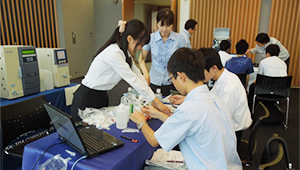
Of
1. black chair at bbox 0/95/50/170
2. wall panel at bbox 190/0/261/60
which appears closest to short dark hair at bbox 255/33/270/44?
wall panel at bbox 190/0/261/60

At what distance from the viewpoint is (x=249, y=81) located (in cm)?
407

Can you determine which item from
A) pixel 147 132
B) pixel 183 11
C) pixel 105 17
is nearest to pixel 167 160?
pixel 147 132

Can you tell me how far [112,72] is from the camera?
1.75m

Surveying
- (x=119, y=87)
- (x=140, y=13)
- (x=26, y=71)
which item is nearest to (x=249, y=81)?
(x=119, y=87)

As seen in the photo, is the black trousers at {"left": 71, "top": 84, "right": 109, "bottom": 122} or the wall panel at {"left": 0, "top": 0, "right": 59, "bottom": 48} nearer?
the black trousers at {"left": 71, "top": 84, "right": 109, "bottom": 122}

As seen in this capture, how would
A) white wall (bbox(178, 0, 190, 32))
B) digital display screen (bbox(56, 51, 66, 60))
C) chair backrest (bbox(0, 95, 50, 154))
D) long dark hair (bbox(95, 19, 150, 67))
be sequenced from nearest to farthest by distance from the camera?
long dark hair (bbox(95, 19, 150, 67)), chair backrest (bbox(0, 95, 50, 154)), digital display screen (bbox(56, 51, 66, 60)), white wall (bbox(178, 0, 190, 32))

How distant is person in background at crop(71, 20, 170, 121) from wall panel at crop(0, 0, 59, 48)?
327 centimetres

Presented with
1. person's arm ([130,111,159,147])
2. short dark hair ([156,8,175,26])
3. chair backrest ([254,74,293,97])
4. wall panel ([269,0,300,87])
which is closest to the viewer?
person's arm ([130,111,159,147])

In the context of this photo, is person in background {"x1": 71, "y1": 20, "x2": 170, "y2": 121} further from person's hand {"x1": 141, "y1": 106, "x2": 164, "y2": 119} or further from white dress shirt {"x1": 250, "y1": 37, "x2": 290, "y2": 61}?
white dress shirt {"x1": 250, "y1": 37, "x2": 290, "y2": 61}

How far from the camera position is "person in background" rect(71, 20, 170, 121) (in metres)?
1.64

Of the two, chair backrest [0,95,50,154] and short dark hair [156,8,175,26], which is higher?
short dark hair [156,8,175,26]

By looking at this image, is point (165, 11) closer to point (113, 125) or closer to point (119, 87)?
point (113, 125)

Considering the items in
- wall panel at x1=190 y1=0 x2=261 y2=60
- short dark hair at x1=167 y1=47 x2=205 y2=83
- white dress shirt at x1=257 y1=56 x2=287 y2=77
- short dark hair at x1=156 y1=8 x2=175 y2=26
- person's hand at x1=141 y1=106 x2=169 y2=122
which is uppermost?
wall panel at x1=190 y1=0 x2=261 y2=60

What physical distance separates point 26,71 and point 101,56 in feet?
3.93
